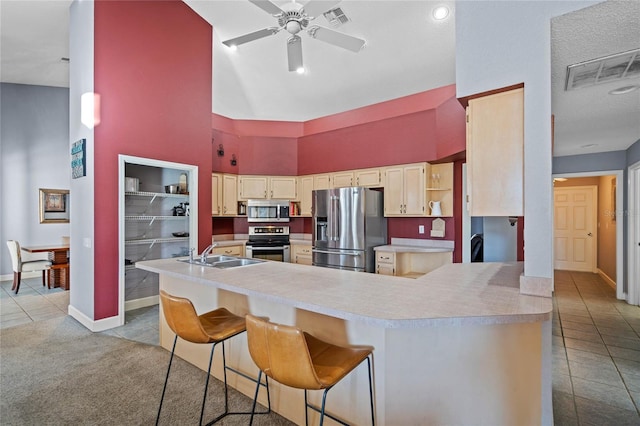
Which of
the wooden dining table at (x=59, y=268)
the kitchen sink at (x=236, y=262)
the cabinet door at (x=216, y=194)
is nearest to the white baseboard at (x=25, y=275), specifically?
the wooden dining table at (x=59, y=268)

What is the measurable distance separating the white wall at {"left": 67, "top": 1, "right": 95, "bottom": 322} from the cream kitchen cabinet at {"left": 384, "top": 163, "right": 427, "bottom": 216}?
3.93 m

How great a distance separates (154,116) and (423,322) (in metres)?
4.08

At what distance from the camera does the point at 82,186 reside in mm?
3596

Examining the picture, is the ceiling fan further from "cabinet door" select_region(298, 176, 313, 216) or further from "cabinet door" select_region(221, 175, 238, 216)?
"cabinet door" select_region(221, 175, 238, 216)

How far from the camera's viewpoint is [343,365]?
1451 mm

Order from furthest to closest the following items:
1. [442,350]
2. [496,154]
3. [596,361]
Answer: [596,361], [496,154], [442,350]

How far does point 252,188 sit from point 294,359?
481 centimetres

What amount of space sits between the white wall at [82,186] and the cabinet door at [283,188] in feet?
9.73

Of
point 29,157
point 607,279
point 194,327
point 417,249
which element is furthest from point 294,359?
point 29,157

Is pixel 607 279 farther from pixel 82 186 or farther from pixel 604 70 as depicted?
pixel 82 186

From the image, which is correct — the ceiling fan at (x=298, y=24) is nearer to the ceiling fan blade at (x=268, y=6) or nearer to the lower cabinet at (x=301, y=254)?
the ceiling fan blade at (x=268, y=6)

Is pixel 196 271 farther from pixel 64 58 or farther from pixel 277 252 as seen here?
pixel 64 58

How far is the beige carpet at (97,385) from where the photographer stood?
1970mm

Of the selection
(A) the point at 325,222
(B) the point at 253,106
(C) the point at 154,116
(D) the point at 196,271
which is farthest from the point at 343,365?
(B) the point at 253,106
